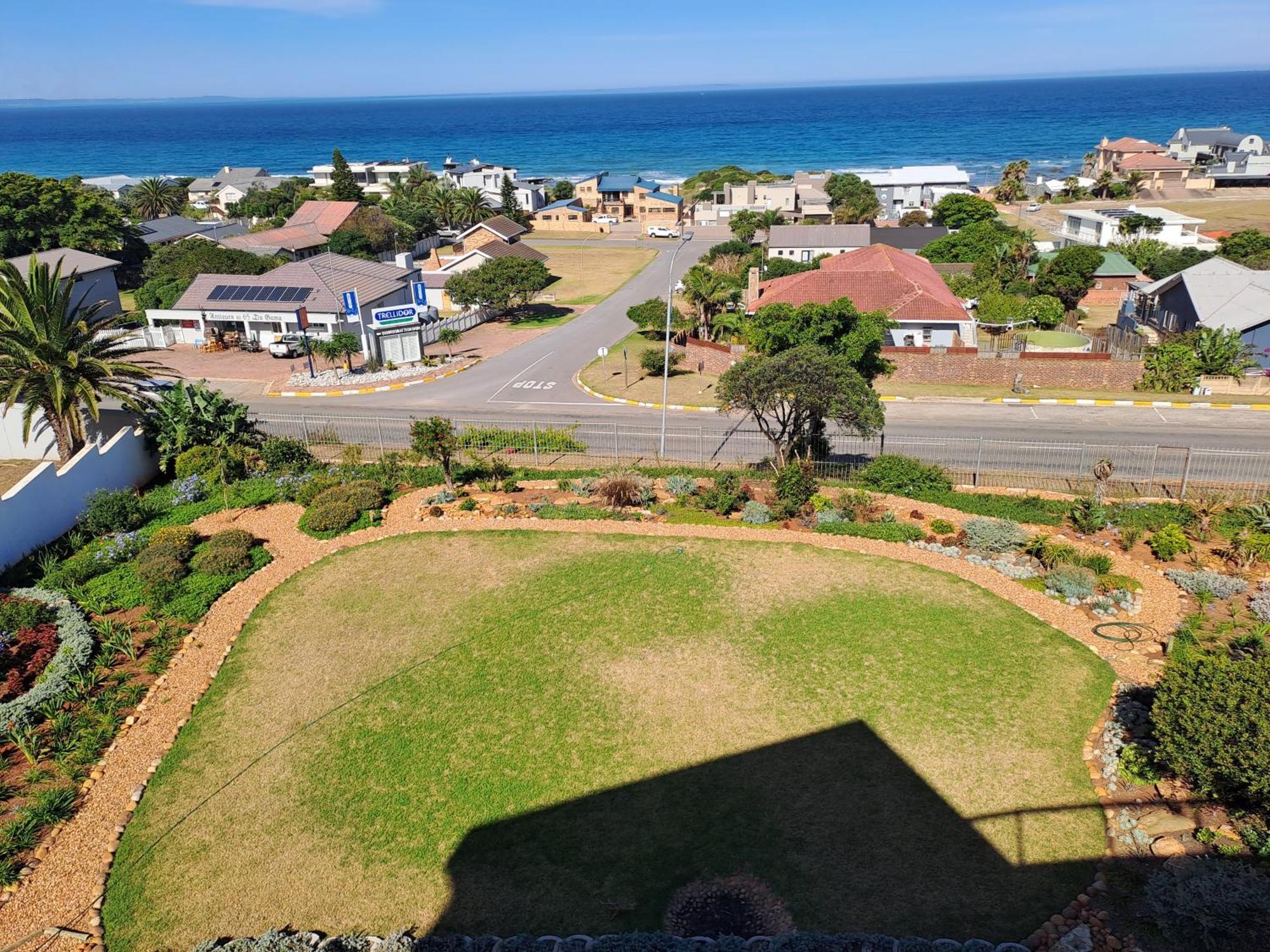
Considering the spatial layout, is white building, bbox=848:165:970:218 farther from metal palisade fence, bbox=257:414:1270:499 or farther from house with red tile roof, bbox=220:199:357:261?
metal palisade fence, bbox=257:414:1270:499

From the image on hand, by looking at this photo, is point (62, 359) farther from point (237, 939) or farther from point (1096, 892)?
point (1096, 892)

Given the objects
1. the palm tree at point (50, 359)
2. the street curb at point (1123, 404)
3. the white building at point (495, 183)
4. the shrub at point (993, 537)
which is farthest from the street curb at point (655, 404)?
the white building at point (495, 183)

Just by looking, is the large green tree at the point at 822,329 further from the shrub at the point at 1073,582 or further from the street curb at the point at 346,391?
the street curb at the point at 346,391

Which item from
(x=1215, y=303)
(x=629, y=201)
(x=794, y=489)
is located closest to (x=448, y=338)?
(x=794, y=489)

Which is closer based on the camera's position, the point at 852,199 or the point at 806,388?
the point at 806,388

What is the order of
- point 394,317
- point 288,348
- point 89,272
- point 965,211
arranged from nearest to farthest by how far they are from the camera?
1. point 394,317
2. point 288,348
3. point 89,272
4. point 965,211

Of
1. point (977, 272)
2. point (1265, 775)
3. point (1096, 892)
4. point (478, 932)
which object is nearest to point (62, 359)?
point (478, 932)

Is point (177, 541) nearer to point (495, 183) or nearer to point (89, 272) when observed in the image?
point (89, 272)

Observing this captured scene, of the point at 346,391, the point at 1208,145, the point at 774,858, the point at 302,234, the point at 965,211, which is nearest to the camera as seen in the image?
the point at 774,858
